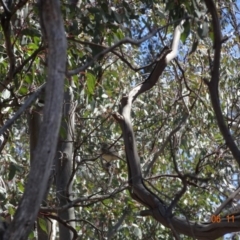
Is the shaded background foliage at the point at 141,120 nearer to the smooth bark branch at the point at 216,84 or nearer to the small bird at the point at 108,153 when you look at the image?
the small bird at the point at 108,153

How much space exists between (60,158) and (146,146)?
129cm

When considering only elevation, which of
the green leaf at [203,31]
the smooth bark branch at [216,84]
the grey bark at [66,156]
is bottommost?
the smooth bark branch at [216,84]

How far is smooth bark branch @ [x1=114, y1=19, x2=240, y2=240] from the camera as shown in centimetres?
355

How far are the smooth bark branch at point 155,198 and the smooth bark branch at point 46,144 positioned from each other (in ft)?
5.11

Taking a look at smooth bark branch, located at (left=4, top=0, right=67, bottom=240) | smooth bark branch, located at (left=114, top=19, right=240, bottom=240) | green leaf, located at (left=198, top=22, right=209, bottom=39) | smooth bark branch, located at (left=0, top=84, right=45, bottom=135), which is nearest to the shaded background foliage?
smooth bark branch, located at (left=114, top=19, right=240, bottom=240)

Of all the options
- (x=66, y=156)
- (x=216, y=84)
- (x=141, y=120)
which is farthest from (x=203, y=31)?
(x=141, y=120)

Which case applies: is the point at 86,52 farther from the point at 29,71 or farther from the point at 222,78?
the point at 222,78

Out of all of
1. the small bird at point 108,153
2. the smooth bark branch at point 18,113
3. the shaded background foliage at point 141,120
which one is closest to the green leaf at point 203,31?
the shaded background foliage at point 141,120

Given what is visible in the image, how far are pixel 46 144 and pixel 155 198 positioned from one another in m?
2.01

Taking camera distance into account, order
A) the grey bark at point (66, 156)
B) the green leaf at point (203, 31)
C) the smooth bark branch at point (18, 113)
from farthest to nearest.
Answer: the grey bark at point (66, 156) < the green leaf at point (203, 31) < the smooth bark branch at point (18, 113)

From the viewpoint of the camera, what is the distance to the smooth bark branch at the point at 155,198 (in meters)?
3.55

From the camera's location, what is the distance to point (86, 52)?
432 centimetres

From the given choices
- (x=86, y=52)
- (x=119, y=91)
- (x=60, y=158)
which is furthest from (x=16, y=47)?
(x=119, y=91)

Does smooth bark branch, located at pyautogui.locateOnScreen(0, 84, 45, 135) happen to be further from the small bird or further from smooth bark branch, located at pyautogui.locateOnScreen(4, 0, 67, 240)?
the small bird
